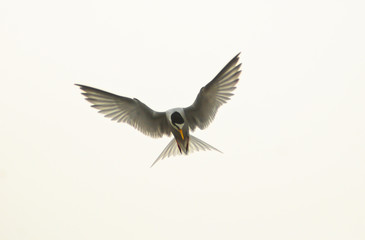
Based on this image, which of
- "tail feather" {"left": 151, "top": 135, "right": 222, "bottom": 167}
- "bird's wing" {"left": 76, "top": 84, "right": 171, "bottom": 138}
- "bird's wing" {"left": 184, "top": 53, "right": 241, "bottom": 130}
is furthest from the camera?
"tail feather" {"left": 151, "top": 135, "right": 222, "bottom": 167}

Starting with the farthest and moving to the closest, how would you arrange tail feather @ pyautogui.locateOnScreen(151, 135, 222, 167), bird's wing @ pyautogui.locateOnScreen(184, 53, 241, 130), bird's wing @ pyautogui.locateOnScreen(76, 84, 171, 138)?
→ tail feather @ pyautogui.locateOnScreen(151, 135, 222, 167) → bird's wing @ pyautogui.locateOnScreen(76, 84, 171, 138) → bird's wing @ pyautogui.locateOnScreen(184, 53, 241, 130)

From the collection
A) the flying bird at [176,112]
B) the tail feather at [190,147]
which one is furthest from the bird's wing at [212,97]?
the tail feather at [190,147]

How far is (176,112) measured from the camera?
5.46 metres

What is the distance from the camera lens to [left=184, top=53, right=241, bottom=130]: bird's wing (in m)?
5.30

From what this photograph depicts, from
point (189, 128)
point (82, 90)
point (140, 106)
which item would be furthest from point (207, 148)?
point (82, 90)

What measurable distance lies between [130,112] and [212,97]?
4.87ft

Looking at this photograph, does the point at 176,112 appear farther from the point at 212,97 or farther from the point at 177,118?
the point at 212,97

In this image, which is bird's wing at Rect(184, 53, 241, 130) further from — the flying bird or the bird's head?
the bird's head

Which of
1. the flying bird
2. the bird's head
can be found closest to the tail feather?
the flying bird

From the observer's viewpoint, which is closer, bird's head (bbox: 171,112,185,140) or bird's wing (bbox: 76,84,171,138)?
bird's head (bbox: 171,112,185,140)

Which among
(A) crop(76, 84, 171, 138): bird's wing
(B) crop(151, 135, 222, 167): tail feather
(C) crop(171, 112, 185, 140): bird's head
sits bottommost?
(B) crop(151, 135, 222, 167): tail feather

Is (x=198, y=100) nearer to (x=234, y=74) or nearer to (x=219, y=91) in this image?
(x=219, y=91)

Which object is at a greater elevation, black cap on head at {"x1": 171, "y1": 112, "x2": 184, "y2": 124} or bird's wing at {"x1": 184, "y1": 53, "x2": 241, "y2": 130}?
bird's wing at {"x1": 184, "y1": 53, "x2": 241, "y2": 130}

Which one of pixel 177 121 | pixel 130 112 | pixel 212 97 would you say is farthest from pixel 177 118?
pixel 130 112
